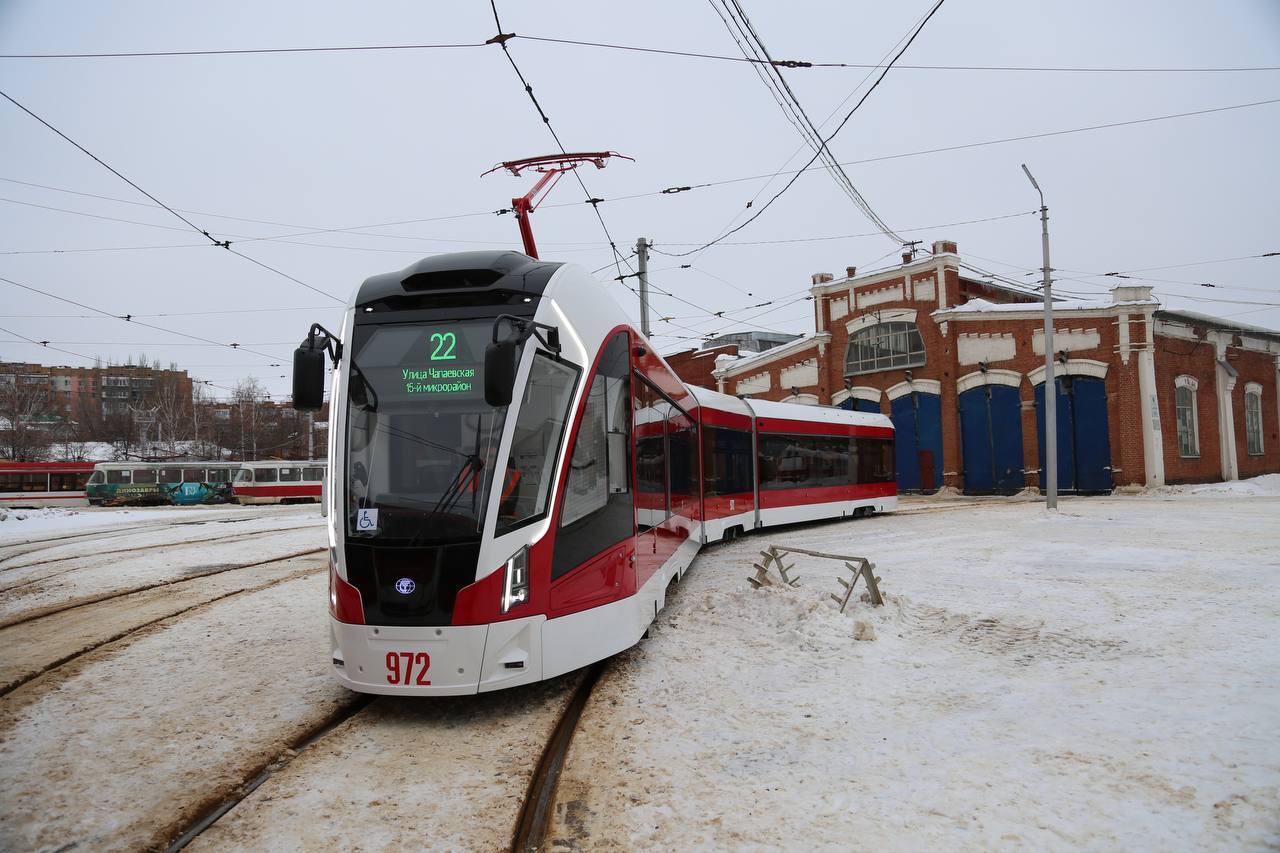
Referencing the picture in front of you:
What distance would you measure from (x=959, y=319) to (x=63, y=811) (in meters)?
33.2

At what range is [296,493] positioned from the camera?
46.7 meters

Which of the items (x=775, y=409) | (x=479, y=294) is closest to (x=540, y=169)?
(x=479, y=294)

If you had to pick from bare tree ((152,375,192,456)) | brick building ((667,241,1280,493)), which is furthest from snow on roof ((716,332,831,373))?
bare tree ((152,375,192,456))

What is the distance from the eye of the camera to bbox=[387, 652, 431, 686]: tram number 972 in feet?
16.4

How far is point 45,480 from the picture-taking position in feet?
164

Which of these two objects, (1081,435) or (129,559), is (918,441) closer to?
(1081,435)

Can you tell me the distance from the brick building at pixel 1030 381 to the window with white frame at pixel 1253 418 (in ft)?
0.29

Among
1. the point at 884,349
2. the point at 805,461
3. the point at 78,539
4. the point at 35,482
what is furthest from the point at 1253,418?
the point at 35,482

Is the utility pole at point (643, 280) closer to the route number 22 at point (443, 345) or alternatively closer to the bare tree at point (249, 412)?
the route number 22 at point (443, 345)

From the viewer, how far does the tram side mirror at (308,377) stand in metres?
5.45

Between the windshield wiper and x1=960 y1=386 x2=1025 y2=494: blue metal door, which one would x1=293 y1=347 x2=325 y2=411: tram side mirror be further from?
x1=960 y1=386 x2=1025 y2=494: blue metal door

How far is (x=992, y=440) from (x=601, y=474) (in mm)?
29321

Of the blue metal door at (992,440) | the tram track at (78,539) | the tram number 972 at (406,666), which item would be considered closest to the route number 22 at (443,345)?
the tram number 972 at (406,666)

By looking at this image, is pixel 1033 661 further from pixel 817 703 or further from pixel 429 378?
pixel 429 378
